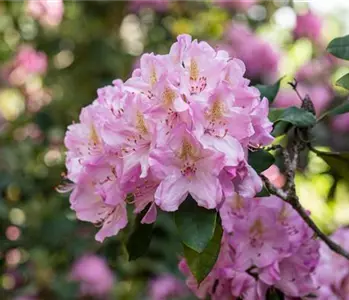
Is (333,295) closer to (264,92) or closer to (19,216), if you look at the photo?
(264,92)

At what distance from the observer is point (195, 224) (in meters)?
0.83

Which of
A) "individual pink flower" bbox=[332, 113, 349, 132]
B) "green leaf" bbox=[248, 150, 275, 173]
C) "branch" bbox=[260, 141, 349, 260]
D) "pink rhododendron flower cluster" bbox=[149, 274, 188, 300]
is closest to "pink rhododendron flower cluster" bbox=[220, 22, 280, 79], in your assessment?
"individual pink flower" bbox=[332, 113, 349, 132]

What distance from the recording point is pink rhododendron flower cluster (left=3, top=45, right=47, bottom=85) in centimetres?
280

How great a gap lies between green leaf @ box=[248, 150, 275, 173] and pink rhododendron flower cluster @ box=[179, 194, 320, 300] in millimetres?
83

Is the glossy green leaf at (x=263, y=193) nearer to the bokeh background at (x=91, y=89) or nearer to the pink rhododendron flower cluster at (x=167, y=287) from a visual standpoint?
the bokeh background at (x=91, y=89)

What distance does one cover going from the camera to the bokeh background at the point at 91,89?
2.07 meters

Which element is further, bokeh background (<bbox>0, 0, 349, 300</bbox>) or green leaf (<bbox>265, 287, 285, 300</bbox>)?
bokeh background (<bbox>0, 0, 349, 300</bbox>)

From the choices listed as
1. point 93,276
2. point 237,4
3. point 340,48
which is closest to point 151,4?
point 237,4

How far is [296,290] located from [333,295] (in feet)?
0.46

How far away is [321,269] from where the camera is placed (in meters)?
1.10

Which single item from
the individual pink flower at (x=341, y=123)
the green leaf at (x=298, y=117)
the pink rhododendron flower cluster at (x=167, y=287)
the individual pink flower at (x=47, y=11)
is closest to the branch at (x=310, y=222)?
the green leaf at (x=298, y=117)

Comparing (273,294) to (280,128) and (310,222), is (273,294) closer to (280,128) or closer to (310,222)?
(310,222)

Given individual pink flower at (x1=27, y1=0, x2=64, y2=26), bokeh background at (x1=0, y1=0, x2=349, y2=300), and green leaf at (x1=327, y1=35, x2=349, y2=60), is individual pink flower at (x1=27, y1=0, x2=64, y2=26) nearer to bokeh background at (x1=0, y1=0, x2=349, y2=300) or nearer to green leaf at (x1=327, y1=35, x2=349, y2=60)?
bokeh background at (x1=0, y1=0, x2=349, y2=300)

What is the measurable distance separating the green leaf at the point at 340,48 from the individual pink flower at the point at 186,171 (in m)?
0.25
